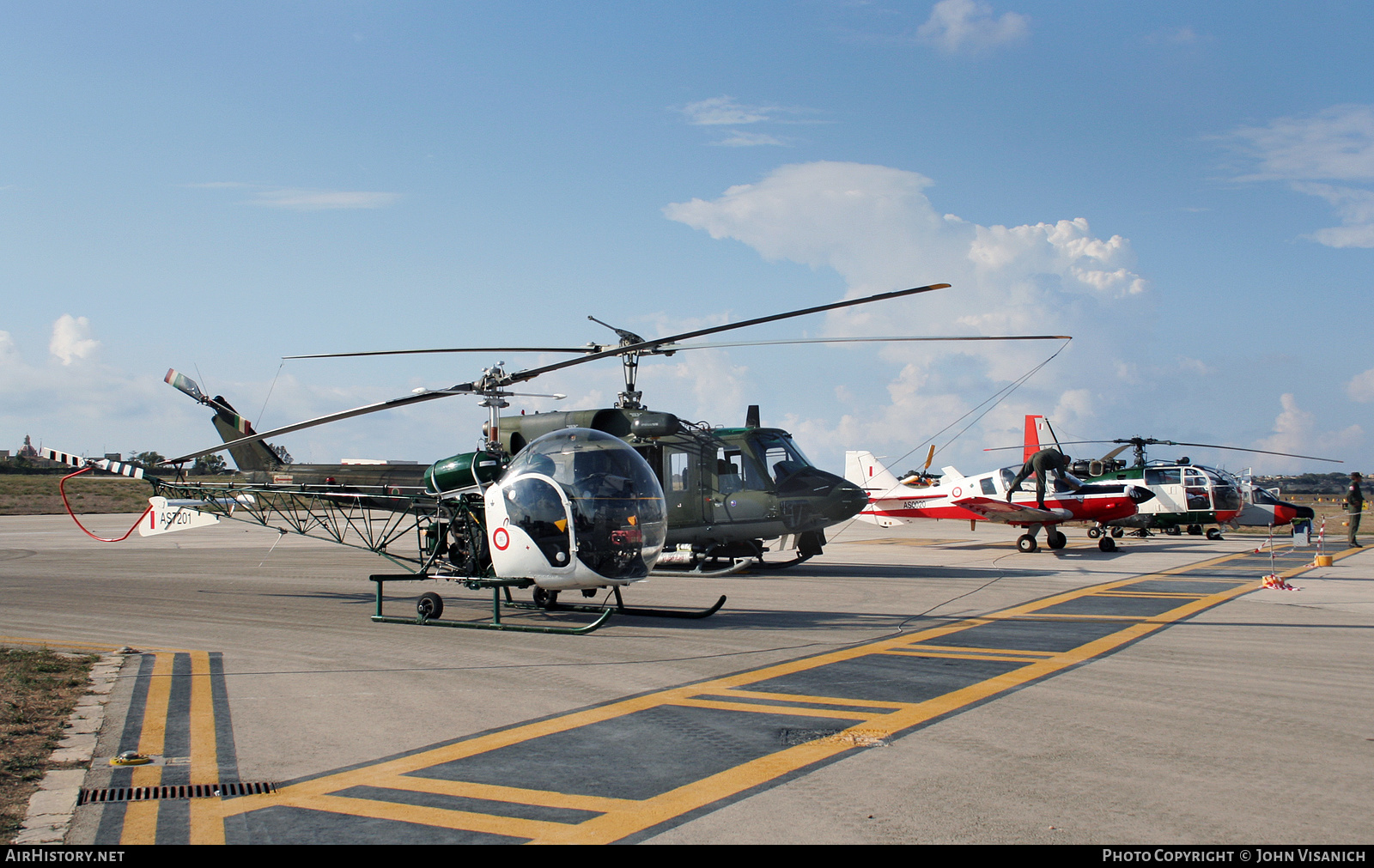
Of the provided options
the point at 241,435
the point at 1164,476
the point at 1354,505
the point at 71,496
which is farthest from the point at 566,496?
the point at 71,496

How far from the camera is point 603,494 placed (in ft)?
35.3

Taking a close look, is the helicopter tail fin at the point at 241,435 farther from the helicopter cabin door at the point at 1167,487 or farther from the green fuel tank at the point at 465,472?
the helicopter cabin door at the point at 1167,487

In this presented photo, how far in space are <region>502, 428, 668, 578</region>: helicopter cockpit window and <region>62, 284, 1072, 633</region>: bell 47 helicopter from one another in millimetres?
16

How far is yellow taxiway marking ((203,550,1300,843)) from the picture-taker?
459 centimetres

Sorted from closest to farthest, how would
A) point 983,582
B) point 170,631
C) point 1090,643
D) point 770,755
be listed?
point 770,755
point 1090,643
point 170,631
point 983,582

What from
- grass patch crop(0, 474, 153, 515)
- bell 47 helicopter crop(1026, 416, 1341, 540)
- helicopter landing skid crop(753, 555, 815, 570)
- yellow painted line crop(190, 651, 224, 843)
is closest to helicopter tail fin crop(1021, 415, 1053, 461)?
bell 47 helicopter crop(1026, 416, 1341, 540)

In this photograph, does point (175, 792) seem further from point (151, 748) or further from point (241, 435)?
point (241, 435)

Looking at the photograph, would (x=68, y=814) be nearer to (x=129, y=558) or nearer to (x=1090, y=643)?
(x=1090, y=643)

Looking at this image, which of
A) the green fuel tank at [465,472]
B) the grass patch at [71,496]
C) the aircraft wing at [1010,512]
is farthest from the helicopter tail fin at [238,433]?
the grass patch at [71,496]

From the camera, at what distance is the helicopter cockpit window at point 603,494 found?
1066cm

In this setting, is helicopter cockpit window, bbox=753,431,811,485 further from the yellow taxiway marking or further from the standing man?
the standing man
